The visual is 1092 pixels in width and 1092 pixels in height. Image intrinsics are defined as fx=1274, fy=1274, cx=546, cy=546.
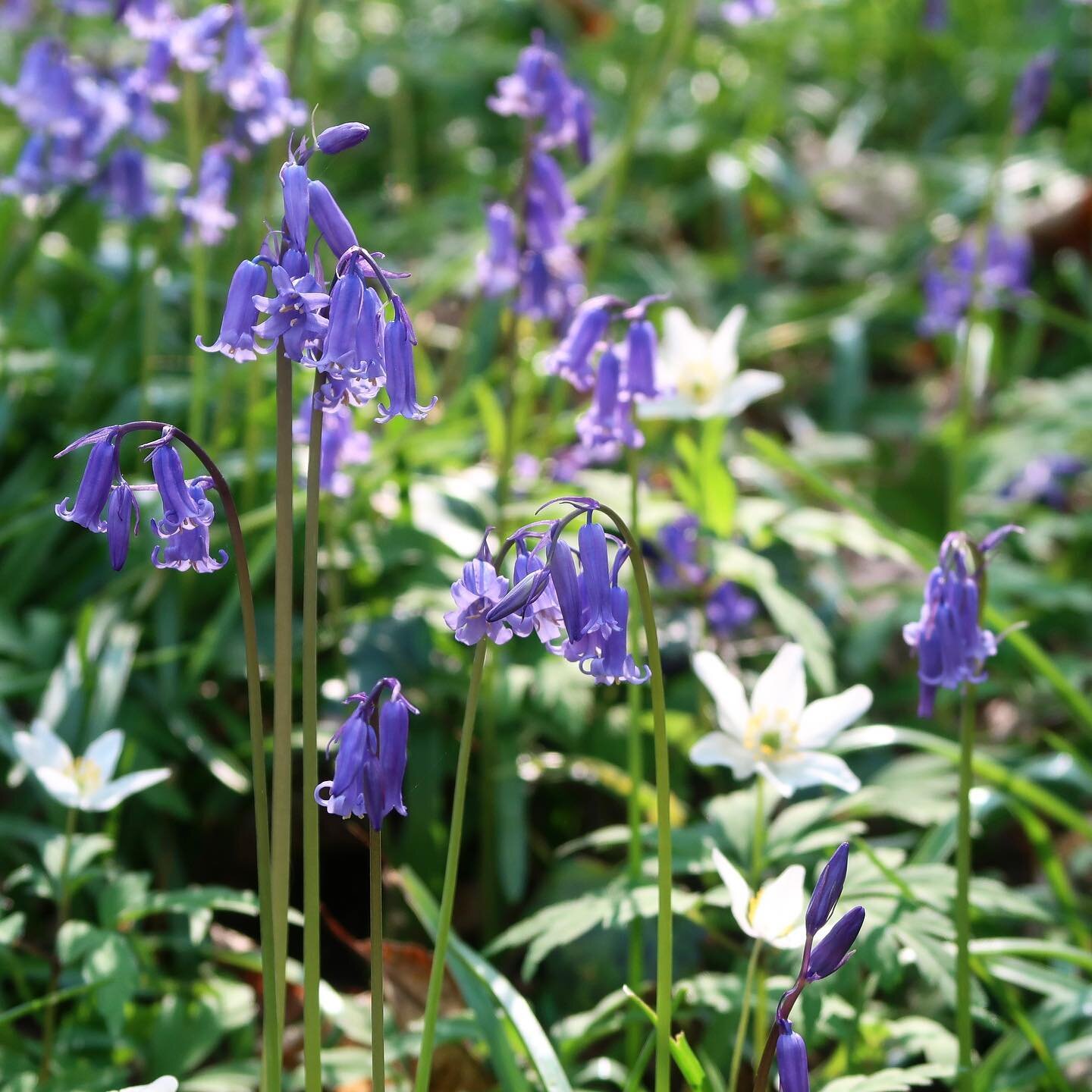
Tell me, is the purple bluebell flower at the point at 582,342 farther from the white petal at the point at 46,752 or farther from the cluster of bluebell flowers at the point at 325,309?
the white petal at the point at 46,752

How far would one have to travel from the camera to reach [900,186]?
6.97 m

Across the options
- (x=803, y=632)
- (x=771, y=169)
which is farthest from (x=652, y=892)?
(x=771, y=169)

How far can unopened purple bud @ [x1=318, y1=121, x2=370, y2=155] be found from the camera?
1.54 metres

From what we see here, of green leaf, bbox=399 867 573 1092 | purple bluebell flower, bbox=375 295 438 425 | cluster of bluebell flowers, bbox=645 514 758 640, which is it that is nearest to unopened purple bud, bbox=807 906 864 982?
green leaf, bbox=399 867 573 1092

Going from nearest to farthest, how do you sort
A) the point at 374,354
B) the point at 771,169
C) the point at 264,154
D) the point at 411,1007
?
1. the point at 374,354
2. the point at 411,1007
3. the point at 771,169
4. the point at 264,154

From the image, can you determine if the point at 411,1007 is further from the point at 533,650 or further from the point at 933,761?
the point at 933,761

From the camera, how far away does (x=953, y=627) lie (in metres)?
1.99

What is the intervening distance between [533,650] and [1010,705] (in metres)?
1.82

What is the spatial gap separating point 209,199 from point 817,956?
8.64ft

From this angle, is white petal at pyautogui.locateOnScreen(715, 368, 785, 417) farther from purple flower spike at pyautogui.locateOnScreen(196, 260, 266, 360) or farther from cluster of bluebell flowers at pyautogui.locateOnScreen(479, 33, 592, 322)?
purple flower spike at pyautogui.locateOnScreen(196, 260, 266, 360)

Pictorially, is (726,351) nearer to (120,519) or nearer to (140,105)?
(140,105)

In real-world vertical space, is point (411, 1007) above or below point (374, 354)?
below

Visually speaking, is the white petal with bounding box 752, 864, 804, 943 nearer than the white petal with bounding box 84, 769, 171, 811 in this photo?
Yes

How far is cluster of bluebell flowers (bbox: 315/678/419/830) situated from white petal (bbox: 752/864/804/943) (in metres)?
0.61
